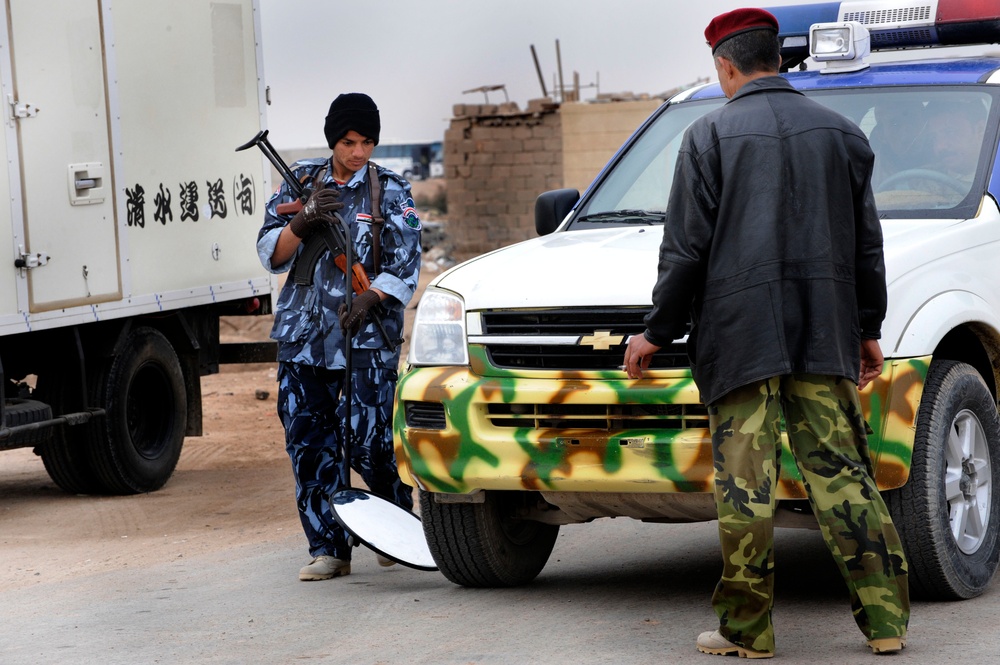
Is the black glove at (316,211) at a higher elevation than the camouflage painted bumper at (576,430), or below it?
higher

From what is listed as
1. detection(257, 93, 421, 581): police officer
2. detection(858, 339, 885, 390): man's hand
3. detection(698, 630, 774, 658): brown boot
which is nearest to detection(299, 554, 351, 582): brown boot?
detection(257, 93, 421, 581): police officer

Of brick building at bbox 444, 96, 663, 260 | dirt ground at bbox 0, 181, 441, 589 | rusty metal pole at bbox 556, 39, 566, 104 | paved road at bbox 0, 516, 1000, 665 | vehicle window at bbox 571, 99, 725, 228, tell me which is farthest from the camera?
rusty metal pole at bbox 556, 39, 566, 104

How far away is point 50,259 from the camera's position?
24.5ft

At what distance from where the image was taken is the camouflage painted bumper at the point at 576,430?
4473 mm

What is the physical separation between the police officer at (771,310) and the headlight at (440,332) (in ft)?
2.91

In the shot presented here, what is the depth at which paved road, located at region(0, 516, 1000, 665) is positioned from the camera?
4.47 m

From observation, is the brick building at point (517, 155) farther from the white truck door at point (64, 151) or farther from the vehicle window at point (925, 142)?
the vehicle window at point (925, 142)

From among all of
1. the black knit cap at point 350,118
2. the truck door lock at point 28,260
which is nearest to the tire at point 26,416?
the truck door lock at point 28,260

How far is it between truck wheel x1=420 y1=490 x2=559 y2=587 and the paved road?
0.26 feet

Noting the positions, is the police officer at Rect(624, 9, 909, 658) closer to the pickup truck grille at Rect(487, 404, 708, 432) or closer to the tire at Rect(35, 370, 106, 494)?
the pickup truck grille at Rect(487, 404, 708, 432)

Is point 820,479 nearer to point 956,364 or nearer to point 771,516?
point 771,516

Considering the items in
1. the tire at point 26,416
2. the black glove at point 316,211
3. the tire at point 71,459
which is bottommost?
the tire at point 71,459

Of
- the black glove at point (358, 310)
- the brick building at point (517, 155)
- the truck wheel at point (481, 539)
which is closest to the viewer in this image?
the truck wheel at point (481, 539)

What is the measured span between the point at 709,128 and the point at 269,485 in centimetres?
506
